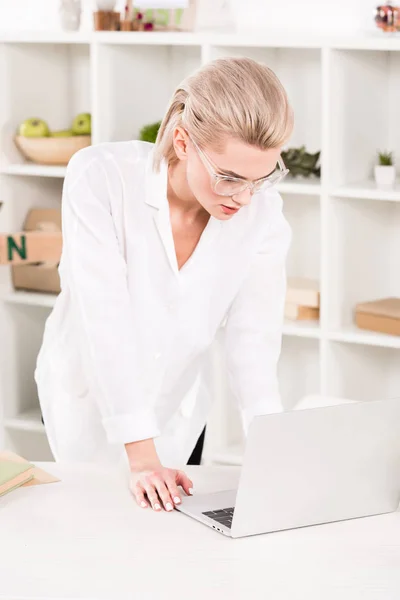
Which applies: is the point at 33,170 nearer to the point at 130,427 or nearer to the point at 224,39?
the point at 224,39

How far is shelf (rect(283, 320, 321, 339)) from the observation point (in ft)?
11.1

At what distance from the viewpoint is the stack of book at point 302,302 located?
346 cm

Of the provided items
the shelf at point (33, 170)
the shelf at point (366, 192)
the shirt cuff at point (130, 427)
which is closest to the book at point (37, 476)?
the shirt cuff at point (130, 427)

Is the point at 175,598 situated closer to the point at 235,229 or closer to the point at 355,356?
the point at 235,229

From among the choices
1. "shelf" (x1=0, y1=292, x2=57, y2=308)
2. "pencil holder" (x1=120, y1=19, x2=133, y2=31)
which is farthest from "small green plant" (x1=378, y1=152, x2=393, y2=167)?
"shelf" (x1=0, y1=292, x2=57, y2=308)

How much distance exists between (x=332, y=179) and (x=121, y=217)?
1.31 m

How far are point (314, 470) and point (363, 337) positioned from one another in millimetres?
1625

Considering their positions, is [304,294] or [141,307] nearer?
[141,307]

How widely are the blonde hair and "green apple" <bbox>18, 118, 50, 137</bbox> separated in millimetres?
1953

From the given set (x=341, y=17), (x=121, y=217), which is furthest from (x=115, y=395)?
(x=341, y=17)

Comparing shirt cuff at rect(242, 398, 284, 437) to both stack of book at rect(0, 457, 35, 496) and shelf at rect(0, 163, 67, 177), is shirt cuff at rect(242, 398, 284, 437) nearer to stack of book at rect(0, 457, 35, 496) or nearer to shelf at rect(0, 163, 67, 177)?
stack of book at rect(0, 457, 35, 496)

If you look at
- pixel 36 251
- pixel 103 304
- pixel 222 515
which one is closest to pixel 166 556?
pixel 222 515

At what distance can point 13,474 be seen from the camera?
194 cm

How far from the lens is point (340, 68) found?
3219 millimetres
